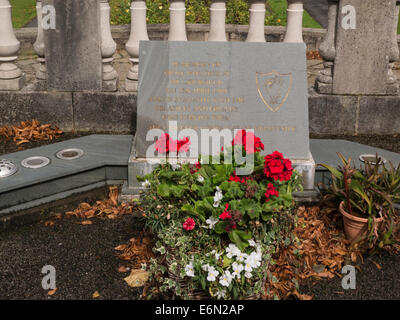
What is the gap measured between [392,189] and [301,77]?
1.26 meters

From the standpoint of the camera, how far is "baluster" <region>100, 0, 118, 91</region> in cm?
577

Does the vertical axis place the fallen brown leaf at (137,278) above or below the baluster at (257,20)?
below

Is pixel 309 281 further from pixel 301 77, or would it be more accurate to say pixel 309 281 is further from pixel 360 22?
pixel 360 22

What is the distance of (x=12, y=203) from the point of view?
4.57 m

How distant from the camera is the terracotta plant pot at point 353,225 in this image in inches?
165

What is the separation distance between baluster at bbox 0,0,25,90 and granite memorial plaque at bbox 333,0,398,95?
11.5 ft

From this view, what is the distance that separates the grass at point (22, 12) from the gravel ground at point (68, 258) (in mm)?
8649

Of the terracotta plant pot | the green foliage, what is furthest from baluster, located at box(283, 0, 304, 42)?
the green foliage

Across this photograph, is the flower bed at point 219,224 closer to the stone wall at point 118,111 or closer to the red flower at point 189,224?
the red flower at point 189,224

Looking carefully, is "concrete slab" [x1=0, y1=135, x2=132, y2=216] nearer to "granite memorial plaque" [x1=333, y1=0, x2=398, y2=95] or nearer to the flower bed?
the flower bed

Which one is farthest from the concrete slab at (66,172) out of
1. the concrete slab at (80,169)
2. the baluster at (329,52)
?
the baluster at (329,52)

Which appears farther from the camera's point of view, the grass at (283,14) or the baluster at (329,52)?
the grass at (283,14)

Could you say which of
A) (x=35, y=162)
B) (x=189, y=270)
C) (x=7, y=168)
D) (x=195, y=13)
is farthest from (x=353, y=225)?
(x=195, y=13)
